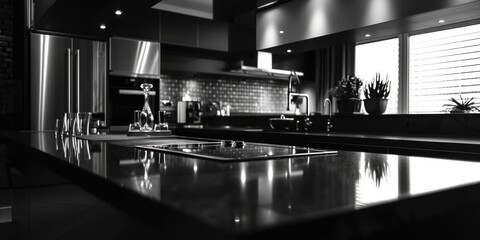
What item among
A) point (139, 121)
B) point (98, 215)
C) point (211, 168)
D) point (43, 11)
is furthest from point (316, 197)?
point (43, 11)

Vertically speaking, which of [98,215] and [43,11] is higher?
[43,11]

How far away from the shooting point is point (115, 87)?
15.5 ft

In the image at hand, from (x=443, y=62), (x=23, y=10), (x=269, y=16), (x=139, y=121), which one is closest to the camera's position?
(x=139, y=121)

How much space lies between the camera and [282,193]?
58cm

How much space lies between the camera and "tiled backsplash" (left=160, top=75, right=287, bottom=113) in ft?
19.3

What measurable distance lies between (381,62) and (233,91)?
8.10ft

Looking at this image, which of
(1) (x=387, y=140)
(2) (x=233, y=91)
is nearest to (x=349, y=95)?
(1) (x=387, y=140)

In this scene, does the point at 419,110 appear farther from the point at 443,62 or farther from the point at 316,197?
the point at 316,197

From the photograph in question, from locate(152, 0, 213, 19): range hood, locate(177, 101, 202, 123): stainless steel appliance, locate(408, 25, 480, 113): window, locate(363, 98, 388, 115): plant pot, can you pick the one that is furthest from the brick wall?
locate(408, 25, 480, 113): window

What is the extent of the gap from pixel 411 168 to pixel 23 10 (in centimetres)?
435

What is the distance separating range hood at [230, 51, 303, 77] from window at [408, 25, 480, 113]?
73.6 inches

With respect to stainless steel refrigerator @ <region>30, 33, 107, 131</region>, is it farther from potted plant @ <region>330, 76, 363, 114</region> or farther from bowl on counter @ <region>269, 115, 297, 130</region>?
potted plant @ <region>330, 76, 363, 114</region>

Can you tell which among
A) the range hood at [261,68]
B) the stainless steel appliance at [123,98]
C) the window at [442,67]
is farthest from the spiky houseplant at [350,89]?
the range hood at [261,68]

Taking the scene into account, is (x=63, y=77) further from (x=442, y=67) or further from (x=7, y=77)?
(x=442, y=67)
